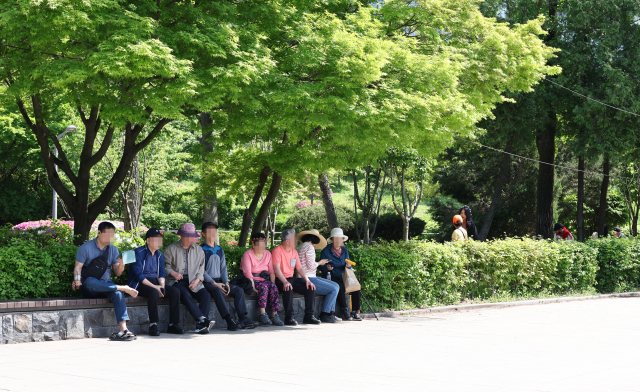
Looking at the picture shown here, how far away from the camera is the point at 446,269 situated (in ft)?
42.4

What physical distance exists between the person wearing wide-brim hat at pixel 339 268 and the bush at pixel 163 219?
3047cm

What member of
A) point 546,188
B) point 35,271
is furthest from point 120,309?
point 546,188

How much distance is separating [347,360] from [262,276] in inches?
140

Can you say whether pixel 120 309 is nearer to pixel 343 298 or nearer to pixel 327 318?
pixel 327 318

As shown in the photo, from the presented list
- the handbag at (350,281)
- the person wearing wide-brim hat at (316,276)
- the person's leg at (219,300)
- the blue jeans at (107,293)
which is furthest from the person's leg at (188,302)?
the handbag at (350,281)

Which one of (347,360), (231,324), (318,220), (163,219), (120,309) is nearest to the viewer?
(347,360)

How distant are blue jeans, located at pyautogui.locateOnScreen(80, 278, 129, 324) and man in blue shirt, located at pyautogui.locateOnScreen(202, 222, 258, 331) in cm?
143

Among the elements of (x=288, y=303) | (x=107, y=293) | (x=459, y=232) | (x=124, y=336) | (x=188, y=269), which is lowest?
(x=124, y=336)

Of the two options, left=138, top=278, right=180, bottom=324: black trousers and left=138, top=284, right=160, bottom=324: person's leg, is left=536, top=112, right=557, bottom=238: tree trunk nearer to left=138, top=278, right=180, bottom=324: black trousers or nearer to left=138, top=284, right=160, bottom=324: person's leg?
left=138, top=278, right=180, bottom=324: black trousers

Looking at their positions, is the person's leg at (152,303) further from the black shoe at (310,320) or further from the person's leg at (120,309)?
the black shoe at (310,320)

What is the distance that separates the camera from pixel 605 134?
78.0ft

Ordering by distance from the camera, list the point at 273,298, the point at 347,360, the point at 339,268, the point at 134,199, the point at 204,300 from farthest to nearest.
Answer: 1. the point at 134,199
2. the point at 339,268
3. the point at 273,298
4. the point at 204,300
5. the point at 347,360

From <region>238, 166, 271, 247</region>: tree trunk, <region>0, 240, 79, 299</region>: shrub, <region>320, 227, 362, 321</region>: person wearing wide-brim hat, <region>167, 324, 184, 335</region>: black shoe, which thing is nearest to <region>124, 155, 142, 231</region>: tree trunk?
<region>238, 166, 271, 247</region>: tree trunk

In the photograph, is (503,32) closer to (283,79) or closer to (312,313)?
(283,79)
